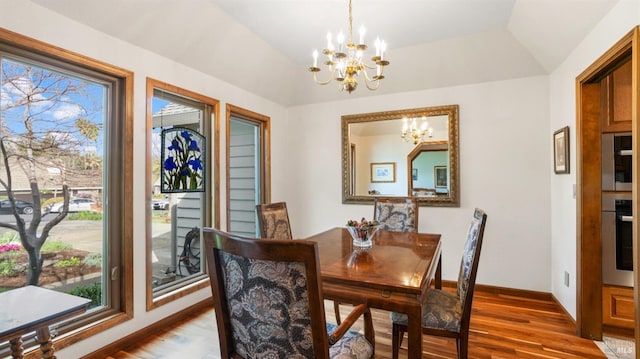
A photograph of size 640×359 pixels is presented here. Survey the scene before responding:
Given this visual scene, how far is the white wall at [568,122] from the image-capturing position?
6.46 feet

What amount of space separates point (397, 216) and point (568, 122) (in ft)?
5.67

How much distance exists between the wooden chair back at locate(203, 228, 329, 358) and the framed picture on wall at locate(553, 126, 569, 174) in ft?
9.31

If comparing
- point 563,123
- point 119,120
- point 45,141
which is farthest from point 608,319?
point 45,141

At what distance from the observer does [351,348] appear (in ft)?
4.60

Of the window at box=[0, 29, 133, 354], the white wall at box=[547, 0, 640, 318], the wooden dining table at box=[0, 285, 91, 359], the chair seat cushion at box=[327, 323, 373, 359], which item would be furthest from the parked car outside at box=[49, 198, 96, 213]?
the white wall at box=[547, 0, 640, 318]

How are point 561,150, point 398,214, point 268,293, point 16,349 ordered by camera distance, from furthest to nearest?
point 398,214 < point 561,150 < point 16,349 < point 268,293

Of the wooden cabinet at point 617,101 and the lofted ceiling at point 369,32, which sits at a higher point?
the lofted ceiling at point 369,32

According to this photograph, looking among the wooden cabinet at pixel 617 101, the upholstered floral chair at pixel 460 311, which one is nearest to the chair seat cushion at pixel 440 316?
the upholstered floral chair at pixel 460 311

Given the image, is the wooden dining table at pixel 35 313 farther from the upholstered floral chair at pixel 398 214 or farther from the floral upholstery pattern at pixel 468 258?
the upholstered floral chair at pixel 398 214

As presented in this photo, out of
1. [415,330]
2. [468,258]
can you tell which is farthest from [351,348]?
[468,258]

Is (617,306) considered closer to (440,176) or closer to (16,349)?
(440,176)

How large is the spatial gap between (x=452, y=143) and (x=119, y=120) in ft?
11.0

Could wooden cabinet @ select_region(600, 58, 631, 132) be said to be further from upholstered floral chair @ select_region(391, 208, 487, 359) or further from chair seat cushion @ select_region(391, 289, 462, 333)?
chair seat cushion @ select_region(391, 289, 462, 333)

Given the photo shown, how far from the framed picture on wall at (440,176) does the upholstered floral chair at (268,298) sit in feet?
9.10
